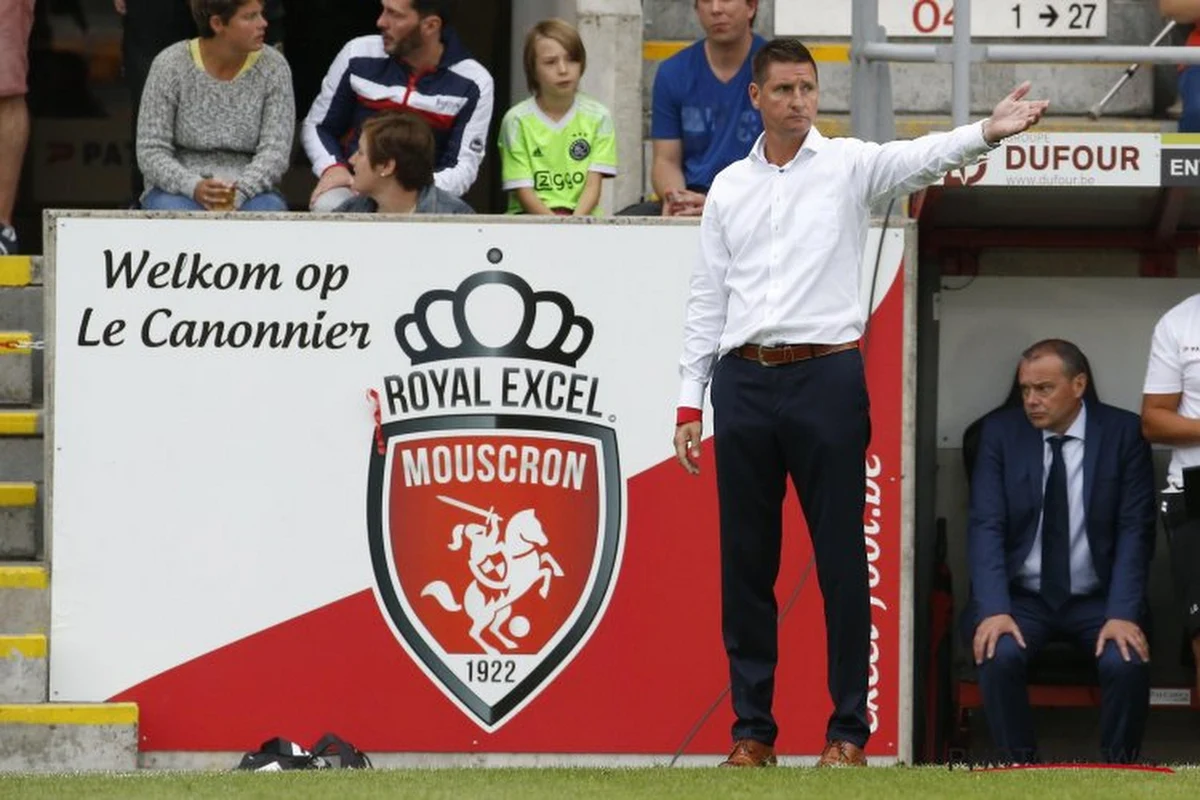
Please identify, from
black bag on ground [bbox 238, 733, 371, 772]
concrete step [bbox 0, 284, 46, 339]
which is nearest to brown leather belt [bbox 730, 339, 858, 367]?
black bag on ground [bbox 238, 733, 371, 772]

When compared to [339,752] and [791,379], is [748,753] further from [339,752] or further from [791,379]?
[339,752]

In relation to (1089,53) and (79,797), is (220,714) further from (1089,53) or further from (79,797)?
(1089,53)

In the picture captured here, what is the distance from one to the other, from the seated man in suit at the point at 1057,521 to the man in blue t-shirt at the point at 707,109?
1.43 meters

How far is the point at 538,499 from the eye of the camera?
9328 millimetres

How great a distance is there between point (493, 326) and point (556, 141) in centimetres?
144

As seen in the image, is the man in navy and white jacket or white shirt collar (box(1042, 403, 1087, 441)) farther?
the man in navy and white jacket

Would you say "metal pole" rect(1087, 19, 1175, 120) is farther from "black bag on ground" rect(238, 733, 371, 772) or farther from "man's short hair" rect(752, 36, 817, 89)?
"black bag on ground" rect(238, 733, 371, 772)

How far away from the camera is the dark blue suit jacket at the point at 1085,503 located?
9773 mm

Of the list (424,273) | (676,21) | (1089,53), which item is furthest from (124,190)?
(1089,53)

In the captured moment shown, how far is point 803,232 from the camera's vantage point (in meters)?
7.88

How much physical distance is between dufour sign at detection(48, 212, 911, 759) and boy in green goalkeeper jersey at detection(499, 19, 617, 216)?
119 cm

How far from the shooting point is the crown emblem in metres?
9.32

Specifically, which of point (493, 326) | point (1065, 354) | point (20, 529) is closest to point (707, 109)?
point (493, 326)

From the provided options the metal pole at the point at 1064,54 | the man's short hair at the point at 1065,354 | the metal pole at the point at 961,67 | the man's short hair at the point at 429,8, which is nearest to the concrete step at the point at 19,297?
the man's short hair at the point at 429,8
